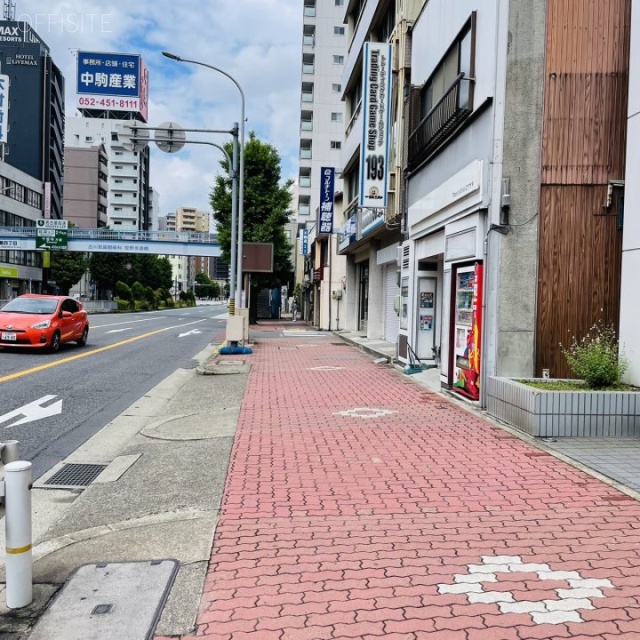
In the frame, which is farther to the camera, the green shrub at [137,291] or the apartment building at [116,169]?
the apartment building at [116,169]

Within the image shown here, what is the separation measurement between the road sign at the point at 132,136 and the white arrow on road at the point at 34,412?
9.05 metres

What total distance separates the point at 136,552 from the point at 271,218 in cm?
3417

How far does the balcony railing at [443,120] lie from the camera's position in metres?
9.90

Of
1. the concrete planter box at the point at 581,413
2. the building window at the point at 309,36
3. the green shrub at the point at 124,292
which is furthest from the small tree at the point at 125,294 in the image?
the concrete planter box at the point at 581,413

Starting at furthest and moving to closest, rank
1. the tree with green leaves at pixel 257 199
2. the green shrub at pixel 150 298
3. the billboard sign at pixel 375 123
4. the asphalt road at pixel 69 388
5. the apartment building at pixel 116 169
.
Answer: the apartment building at pixel 116 169 → the green shrub at pixel 150 298 → the tree with green leaves at pixel 257 199 → the billboard sign at pixel 375 123 → the asphalt road at pixel 69 388

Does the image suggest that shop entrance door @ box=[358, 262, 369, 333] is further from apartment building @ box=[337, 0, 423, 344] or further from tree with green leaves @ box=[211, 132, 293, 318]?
tree with green leaves @ box=[211, 132, 293, 318]

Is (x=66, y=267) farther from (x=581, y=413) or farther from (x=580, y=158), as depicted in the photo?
(x=581, y=413)

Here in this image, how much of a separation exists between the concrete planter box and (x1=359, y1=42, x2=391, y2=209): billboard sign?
30.7ft

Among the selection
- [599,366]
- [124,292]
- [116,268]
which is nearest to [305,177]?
[124,292]

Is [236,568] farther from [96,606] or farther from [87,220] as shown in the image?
[87,220]

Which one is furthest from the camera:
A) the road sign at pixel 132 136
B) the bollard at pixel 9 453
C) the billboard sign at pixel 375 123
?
the road sign at pixel 132 136

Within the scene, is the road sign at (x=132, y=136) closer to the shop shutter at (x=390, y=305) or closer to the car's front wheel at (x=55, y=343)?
the car's front wheel at (x=55, y=343)

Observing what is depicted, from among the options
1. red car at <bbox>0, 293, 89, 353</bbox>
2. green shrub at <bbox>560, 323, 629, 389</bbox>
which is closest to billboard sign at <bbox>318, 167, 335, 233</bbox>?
red car at <bbox>0, 293, 89, 353</bbox>

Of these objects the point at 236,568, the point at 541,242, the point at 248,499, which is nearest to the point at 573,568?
the point at 236,568
